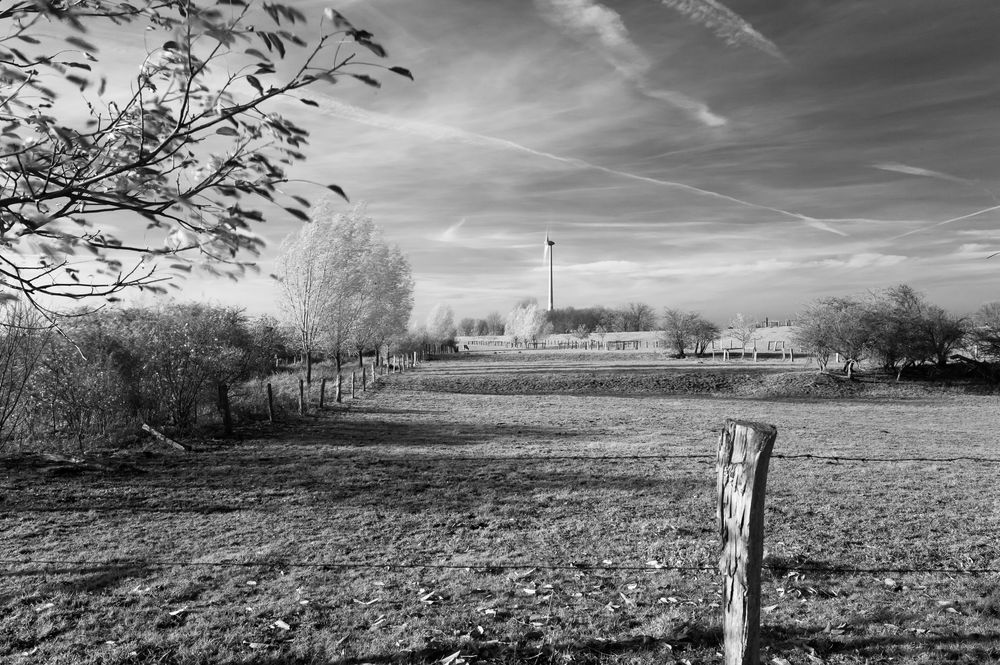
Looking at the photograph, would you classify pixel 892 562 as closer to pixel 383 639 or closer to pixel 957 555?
pixel 957 555

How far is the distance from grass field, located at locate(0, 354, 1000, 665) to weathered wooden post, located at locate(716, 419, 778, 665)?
2.46 ft

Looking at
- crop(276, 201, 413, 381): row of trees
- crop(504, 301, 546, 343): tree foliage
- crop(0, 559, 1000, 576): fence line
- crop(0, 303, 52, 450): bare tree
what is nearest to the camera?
crop(0, 559, 1000, 576): fence line

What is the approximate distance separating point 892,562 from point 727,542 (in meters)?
3.65

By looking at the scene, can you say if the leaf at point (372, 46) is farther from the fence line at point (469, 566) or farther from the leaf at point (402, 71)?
the fence line at point (469, 566)

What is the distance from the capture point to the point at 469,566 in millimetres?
5922

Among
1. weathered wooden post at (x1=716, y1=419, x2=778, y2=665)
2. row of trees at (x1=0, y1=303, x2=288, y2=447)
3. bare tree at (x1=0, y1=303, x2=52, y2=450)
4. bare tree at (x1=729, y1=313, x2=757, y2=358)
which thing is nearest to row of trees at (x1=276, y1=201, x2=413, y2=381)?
row of trees at (x1=0, y1=303, x2=288, y2=447)

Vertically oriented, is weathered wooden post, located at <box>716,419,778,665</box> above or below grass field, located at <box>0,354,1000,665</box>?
above

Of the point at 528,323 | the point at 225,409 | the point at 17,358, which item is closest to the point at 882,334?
the point at 225,409

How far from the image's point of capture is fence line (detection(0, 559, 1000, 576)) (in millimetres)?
5805

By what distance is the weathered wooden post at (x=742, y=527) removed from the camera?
3387 mm

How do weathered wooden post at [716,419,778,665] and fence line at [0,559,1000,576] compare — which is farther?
fence line at [0,559,1000,576]

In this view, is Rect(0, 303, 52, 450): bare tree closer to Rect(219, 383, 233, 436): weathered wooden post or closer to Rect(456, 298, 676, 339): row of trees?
Rect(219, 383, 233, 436): weathered wooden post

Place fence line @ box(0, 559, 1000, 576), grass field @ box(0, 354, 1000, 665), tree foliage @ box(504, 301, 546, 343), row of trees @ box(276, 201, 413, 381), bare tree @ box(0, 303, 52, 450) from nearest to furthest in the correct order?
grass field @ box(0, 354, 1000, 665) → fence line @ box(0, 559, 1000, 576) → bare tree @ box(0, 303, 52, 450) → row of trees @ box(276, 201, 413, 381) → tree foliage @ box(504, 301, 546, 343)

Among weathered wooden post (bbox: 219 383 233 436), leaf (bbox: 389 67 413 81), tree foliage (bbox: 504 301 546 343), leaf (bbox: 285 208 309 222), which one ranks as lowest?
weathered wooden post (bbox: 219 383 233 436)
